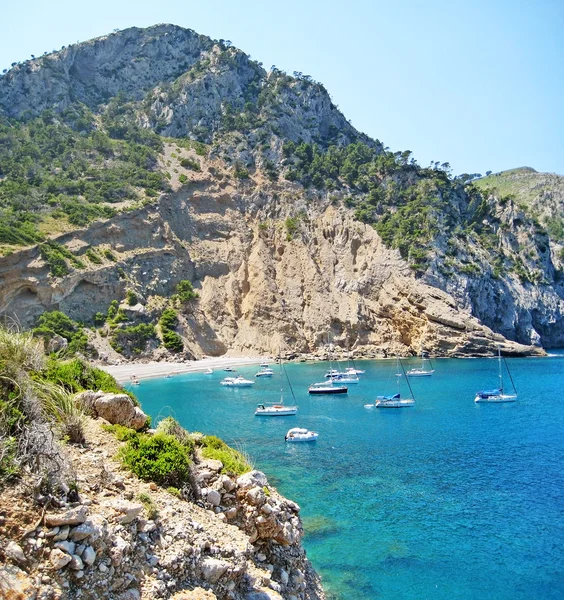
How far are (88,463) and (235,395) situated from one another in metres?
49.6

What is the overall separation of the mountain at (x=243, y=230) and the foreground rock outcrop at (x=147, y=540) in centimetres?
6801

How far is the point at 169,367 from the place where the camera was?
249 feet

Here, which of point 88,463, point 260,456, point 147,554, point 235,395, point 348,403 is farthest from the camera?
point 235,395

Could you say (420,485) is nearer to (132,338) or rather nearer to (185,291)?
(132,338)

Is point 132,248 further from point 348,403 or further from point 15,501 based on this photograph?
point 15,501

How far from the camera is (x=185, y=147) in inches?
4609

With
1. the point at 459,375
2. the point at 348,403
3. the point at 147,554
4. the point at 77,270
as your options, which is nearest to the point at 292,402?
the point at 348,403

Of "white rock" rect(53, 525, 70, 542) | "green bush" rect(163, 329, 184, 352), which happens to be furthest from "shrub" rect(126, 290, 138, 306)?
"white rock" rect(53, 525, 70, 542)

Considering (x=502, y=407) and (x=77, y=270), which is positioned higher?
(x=77, y=270)

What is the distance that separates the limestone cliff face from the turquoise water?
102 ft

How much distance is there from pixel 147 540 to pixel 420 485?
21449 millimetres

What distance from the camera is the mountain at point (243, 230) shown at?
82.8m

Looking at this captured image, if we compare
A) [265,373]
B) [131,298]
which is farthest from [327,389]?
[131,298]

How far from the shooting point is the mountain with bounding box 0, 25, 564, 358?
82.8 meters
